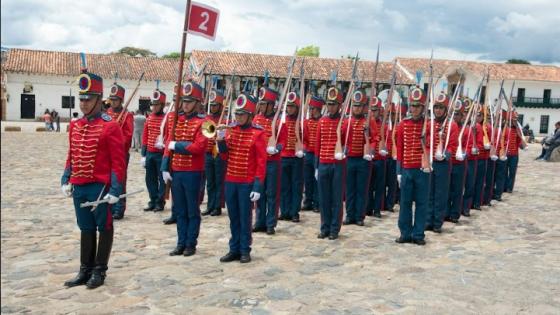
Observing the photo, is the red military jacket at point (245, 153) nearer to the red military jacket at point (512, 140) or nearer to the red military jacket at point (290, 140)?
the red military jacket at point (290, 140)

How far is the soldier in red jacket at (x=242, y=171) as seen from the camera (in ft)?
22.1

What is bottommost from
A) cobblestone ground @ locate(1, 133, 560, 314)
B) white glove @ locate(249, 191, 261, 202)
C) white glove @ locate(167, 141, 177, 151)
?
cobblestone ground @ locate(1, 133, 560, 314)

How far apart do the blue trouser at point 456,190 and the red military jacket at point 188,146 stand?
5.08 meters

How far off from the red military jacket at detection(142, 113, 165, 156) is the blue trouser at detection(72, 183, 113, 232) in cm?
377

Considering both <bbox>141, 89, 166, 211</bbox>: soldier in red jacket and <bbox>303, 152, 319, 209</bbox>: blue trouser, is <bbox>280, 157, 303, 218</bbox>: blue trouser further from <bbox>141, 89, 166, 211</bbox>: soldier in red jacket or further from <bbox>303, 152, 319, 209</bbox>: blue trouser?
<bbox>141, 89, 166, 211</bbox>: soldier in red jacket

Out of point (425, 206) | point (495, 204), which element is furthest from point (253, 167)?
point (495, 204)

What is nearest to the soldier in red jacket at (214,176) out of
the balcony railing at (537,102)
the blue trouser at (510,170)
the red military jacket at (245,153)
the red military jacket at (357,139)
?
the red military jacket at (357,139)

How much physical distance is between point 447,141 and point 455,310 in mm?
4295

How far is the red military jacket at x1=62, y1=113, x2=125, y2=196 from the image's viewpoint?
217 inches

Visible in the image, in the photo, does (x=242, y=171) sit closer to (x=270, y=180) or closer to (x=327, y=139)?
(x=270, y=180)

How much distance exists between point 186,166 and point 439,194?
14.5ft

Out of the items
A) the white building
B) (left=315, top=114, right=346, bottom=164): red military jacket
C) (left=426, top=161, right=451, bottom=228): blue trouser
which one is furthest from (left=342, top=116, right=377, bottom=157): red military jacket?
the white building

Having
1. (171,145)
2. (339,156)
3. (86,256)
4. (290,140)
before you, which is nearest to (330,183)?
(339,156)

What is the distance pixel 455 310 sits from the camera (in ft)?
17.0
